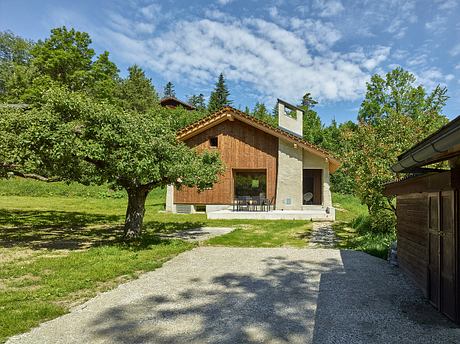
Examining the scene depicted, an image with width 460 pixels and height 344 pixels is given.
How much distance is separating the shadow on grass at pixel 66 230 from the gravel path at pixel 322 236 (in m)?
5.04

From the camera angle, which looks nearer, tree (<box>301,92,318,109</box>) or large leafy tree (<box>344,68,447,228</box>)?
large leafy tree (<box>344,68,447,228</box>)

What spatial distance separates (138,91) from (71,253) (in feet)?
150

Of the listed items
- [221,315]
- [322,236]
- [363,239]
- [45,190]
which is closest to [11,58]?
[45,190]

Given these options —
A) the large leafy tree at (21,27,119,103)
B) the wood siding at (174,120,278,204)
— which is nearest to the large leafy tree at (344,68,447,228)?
the wood siding at (174,120,278,204)

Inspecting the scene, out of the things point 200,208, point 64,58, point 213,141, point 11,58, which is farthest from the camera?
point 11,58

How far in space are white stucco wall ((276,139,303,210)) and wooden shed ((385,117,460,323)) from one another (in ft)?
41.6

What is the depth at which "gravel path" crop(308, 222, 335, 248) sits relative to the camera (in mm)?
10398

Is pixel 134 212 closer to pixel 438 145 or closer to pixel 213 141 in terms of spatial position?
pixel 438 145

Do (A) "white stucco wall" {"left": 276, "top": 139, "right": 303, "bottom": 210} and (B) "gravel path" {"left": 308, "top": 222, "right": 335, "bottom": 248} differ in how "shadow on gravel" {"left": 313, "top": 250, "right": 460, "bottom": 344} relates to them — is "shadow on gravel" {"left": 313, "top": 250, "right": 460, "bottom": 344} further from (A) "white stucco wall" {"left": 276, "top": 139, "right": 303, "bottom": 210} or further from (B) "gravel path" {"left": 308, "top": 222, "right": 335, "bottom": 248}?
(A) "white stucco wall" {"left": 276, "top": 139, "right": 303, "bottom": 210}

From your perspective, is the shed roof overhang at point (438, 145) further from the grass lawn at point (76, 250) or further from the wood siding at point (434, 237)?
the grass lawn at point (76, 250)

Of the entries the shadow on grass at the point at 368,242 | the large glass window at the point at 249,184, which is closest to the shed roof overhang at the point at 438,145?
the shadow on grass at the point at 368,242

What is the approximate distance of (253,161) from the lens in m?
19.8

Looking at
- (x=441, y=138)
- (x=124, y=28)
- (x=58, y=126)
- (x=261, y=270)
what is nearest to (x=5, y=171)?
(x=58, y=126)

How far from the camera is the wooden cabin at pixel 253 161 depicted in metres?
19.2
